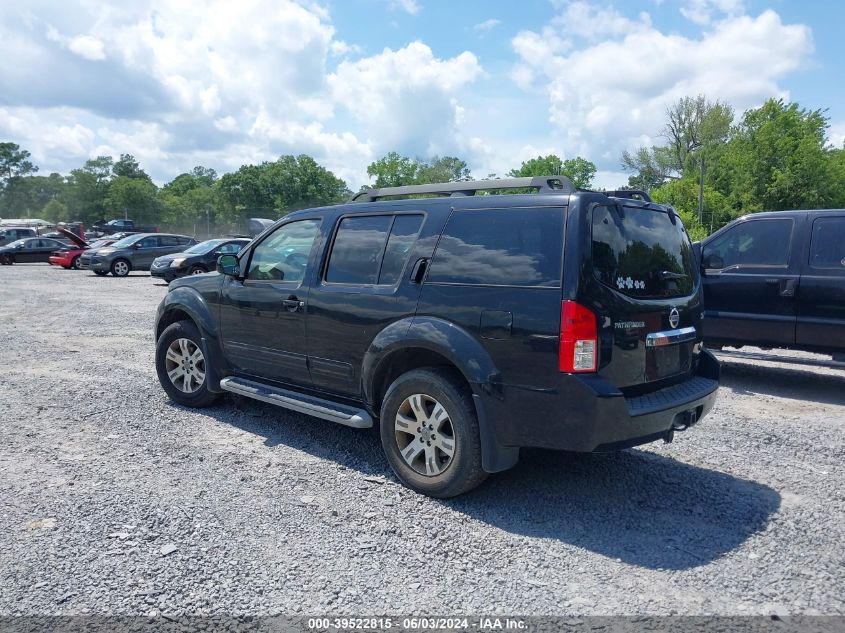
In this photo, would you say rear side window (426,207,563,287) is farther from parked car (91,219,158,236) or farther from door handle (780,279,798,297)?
parked car (91,219,158,236)

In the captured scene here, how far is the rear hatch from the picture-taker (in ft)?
12.1

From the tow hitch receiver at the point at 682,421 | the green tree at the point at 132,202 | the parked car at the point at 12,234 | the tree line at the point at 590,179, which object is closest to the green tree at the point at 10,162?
the tree line at the point at 590,179

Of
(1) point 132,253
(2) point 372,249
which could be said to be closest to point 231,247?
(1) point 132,253

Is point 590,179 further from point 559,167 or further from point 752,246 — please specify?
point 752,246

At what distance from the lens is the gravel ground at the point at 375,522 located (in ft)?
10.0

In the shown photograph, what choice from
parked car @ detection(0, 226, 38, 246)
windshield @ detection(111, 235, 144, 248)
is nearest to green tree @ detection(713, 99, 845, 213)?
windshield @ detection(111, 235, 144, 248)

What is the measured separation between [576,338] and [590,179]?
84806 mm

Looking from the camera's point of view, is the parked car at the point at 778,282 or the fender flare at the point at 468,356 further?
the parked car at the point at 778,282

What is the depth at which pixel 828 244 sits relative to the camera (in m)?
7.05

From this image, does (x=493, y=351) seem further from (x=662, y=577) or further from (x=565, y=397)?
(x=662, y=577)

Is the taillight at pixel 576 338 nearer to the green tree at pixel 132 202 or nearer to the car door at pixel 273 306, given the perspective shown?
the car door at pixel 273 306

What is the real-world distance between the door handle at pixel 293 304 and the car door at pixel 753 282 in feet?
15.2

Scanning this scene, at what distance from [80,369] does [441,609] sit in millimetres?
6543

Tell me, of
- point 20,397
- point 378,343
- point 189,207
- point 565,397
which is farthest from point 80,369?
point 189,207
